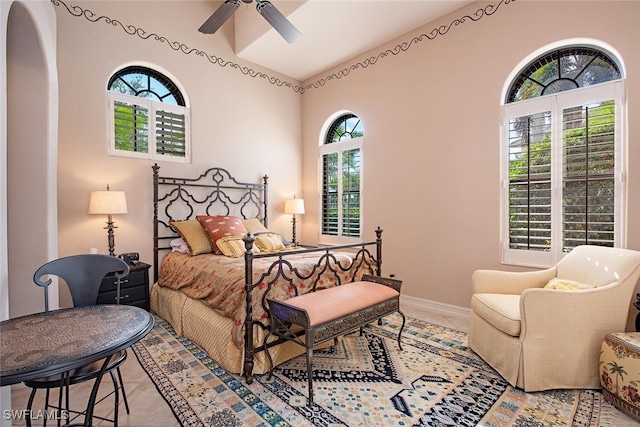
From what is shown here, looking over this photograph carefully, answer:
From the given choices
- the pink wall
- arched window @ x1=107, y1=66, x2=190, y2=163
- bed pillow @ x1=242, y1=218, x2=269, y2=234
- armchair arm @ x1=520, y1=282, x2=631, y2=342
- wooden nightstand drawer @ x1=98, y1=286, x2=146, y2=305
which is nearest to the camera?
armchair arm @ x1=520, y1=282, x2=631, y2=342

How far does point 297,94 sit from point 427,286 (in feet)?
12.0

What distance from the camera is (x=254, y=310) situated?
2.22 meters

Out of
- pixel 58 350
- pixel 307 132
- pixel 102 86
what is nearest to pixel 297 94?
pixel 307 132

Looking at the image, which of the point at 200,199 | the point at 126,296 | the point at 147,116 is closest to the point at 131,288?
the point at 126,296

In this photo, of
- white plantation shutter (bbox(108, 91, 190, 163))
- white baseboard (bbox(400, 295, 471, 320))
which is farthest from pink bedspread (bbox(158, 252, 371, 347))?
white plantation shutter (bbox(108, 91, 190, 163))

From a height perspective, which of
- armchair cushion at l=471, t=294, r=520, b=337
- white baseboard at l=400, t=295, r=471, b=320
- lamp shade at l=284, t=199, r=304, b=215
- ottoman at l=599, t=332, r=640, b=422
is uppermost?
lamp shade at l=284, t=199, r=304, b=215

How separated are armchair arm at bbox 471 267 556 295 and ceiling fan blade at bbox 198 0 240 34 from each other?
9.68ft

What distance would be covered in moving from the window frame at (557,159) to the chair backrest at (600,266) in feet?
1.24

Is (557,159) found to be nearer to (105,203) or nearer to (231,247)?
(231,247)

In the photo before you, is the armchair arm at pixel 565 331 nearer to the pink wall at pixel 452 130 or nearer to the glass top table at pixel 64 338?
the pink wall at pixel 452 130

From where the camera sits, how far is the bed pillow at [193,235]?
11.2ft

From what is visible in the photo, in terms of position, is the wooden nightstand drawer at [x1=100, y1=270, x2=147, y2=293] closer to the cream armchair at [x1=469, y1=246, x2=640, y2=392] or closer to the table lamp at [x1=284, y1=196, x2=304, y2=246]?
the table lamp at [x1=284, y1=196, x2=304, y2=246]

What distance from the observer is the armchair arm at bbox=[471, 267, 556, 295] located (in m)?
2.56

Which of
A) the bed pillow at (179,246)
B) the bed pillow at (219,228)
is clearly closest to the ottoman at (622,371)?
the bed pillow at (219,228)
